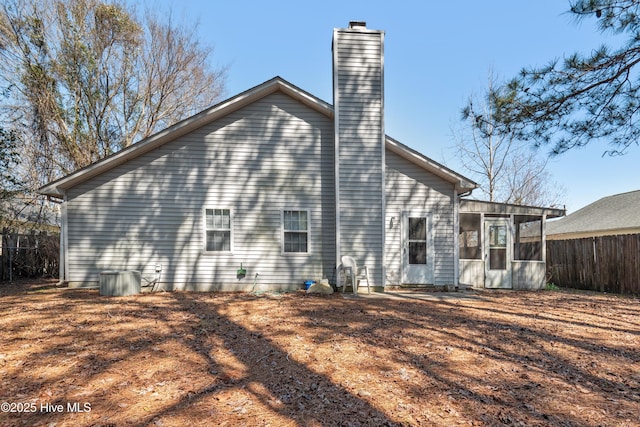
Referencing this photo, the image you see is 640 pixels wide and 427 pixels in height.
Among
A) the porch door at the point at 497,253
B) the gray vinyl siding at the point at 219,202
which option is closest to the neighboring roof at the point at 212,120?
the gray vinyl siding at the point at 219,202

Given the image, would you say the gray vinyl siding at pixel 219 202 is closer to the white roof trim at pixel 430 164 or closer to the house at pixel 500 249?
the white roof trim at pixel 430 164

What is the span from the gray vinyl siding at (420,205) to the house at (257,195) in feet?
0.74

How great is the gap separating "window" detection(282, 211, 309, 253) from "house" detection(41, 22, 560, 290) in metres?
0.03

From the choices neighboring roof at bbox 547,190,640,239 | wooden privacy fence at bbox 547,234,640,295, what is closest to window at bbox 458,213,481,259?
wooden privacy fence at bbox 547,234,640,295

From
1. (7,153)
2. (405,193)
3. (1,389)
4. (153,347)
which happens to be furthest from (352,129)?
(7,153)

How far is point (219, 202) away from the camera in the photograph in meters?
9.38

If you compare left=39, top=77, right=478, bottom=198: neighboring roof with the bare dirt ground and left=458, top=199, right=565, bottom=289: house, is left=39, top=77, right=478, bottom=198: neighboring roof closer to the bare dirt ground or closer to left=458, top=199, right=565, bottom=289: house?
left=458, top=199, right=565, bottom=289: house

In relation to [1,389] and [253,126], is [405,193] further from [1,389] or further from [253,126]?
[1,389]

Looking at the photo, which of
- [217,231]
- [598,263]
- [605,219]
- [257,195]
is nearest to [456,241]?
[598,263]

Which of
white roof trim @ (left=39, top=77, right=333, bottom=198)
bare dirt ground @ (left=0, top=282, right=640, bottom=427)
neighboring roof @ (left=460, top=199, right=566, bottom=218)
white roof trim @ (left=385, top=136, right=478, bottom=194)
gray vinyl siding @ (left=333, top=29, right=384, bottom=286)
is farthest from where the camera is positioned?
neighboring roof @ (left=460, top=199, right=566, bottom=218)

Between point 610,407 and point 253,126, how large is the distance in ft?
29.2

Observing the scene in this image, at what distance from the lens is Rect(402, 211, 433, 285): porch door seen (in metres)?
9.75

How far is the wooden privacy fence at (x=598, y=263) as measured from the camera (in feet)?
33.8

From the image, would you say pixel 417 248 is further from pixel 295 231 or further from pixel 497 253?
pixel 295 231
